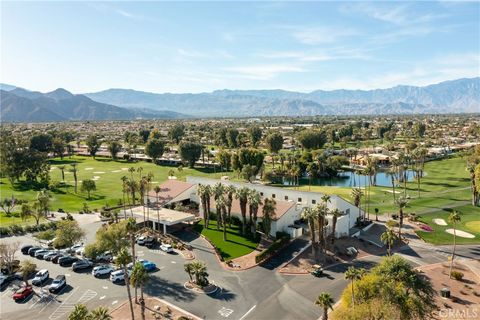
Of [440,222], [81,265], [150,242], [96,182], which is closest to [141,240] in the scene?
[150,242]

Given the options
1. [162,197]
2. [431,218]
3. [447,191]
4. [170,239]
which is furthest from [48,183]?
[447,191]

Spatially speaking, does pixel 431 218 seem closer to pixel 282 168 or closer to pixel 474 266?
pixel 474 266

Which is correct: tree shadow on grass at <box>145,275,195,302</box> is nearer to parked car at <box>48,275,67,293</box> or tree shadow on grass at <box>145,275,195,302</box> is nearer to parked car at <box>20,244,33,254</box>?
parked car at <box>48,275,67,293</box>

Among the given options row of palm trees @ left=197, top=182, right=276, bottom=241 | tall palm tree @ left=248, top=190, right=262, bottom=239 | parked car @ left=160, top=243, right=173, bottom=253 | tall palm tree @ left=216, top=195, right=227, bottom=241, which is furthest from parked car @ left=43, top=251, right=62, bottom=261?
tall palm tree @ left=248, top=190, right=262, bottom=239

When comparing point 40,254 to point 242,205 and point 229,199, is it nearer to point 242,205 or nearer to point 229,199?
point 229,199

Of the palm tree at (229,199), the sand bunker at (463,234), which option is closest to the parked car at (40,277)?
the palm tree at (229,199)

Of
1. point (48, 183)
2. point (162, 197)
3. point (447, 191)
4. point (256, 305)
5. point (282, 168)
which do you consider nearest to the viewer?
point (256, 305)
